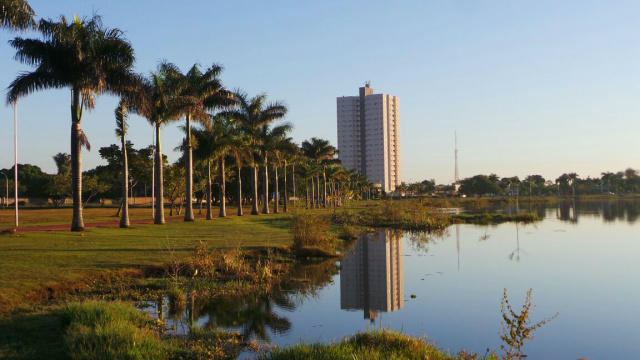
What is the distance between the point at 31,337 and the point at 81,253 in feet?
35.0

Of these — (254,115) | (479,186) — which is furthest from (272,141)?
(479,186)

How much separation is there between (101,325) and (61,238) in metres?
16.2

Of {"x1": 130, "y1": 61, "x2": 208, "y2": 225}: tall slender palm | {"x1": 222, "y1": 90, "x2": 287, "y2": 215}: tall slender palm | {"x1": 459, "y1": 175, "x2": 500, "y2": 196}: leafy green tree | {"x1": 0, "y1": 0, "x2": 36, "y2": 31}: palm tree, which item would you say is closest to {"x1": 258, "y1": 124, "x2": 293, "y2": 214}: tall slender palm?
{"x1": 222, "y1": 90, "x2": 287, "y2": 215}: tall slender palm

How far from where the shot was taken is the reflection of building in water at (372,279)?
1669cm

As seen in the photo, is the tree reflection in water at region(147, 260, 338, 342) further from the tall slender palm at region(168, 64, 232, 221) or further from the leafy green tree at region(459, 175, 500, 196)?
the leafy green tree at region(459, 175, 500, 196)

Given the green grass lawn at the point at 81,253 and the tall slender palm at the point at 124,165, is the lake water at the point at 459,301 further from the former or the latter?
the tall slender palm at the point at 124,165

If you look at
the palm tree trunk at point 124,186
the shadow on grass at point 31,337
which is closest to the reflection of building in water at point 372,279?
the shadow on grass at point 31,337

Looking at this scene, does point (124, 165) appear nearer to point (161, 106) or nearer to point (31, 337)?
point (161, 106)

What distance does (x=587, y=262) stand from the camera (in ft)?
86.8

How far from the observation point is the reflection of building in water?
54.7 ft

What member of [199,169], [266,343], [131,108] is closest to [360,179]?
[199,169]

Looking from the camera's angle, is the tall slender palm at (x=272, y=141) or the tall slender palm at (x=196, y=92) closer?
the tall slender palm at (x=196, y=92)

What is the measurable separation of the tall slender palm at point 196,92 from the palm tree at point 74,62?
9.89 metres

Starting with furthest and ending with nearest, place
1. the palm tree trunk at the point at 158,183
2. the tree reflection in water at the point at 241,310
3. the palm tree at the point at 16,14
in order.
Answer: the palm tree trunk at the point at 158,183
the palm tree at the point at 16,14
the tree reflection in water at the point at 241,310
